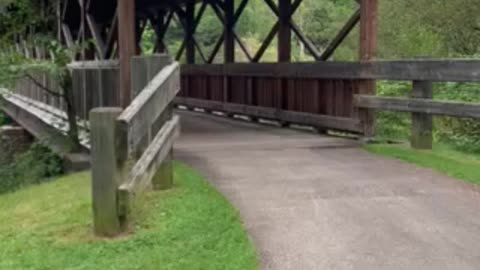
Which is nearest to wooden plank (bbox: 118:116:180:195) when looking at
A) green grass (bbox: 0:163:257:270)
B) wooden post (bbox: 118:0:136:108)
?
green grass (bbox: 0:163:257:270)

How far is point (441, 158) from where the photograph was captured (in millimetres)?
8641

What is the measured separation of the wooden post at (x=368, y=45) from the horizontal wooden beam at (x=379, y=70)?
0.47 feet

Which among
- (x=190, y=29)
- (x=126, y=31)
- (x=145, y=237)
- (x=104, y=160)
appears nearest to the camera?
(x=104, y=160)

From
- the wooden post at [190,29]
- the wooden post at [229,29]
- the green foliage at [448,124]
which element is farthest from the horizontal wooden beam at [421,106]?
the wooden post at [190,29]

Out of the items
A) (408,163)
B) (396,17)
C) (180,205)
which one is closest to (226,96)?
(396,17)

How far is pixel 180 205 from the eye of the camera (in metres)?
6.30

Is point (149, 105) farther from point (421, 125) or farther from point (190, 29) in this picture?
point (190, 29)

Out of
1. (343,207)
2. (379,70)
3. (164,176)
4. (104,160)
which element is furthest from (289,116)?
(104,160)

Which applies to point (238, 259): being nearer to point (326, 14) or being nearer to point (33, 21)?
point (33, 21)

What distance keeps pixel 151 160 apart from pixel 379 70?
5.04m

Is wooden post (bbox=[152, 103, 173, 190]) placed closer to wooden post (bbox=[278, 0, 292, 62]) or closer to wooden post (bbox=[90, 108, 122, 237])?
wooden post (bbox=[90, 108, 122, 237])

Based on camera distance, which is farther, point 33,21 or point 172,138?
point 33,21

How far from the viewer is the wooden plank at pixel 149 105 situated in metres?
5.39

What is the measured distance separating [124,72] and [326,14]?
35194 mm
